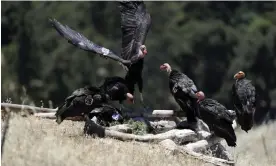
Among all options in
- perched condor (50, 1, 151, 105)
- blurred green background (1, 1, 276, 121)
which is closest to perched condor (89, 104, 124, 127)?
perched condor (50, 1, 151, 105)

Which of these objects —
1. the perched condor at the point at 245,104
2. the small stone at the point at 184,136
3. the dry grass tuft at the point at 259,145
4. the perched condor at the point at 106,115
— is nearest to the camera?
the small stone at the point at 184,136

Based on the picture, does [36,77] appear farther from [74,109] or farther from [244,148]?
[74,109]

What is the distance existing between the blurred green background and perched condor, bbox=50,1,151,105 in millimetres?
18966

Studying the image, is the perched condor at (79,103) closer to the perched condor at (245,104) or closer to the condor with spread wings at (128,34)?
the condor with spread wings at (128,34)

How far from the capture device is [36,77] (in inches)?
1561

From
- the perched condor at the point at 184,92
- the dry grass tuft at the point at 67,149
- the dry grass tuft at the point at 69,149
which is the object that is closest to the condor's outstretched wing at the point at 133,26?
the perched condor at the point at 184,92

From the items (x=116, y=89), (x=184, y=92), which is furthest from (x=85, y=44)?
(x=184, y=92)

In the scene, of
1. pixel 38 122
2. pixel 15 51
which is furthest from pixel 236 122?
pixel 15 51

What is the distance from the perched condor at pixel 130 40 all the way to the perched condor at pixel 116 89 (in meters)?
0.35

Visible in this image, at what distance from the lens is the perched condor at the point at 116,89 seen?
14211 millimetres

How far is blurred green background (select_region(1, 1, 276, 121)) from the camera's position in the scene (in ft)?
123

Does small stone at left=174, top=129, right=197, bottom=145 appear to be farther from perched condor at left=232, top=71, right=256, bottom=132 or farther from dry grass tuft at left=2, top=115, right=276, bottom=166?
perched condor at left=232, top=71, right=256, bottom=132

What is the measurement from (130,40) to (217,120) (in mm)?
2853

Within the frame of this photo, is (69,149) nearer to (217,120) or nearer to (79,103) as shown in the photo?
(79,103)
